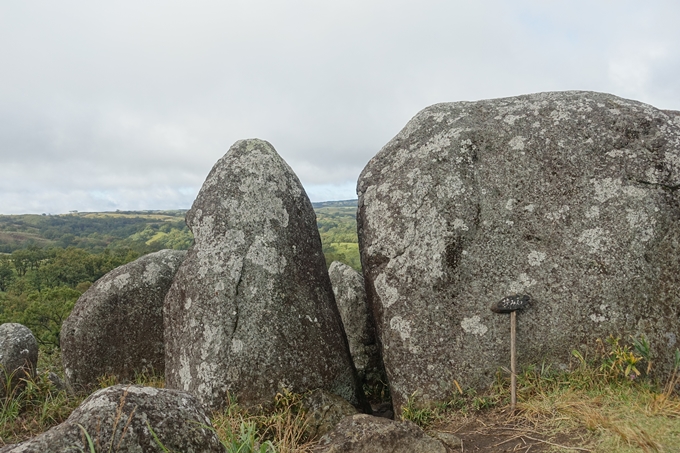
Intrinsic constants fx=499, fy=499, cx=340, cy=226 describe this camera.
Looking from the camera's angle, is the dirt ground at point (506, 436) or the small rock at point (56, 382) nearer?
the dirt ground at point (506, 436)

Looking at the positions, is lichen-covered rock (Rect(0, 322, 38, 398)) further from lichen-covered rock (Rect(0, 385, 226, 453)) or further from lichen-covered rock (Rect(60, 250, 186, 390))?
lichen-covered rock (Rect(0, 385, 226, 453))

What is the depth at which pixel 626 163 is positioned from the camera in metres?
6.66

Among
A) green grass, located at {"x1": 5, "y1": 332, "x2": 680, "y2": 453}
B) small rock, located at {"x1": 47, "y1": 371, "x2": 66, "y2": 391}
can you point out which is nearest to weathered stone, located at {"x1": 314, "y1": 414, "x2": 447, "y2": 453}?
green grass, located at {"x1": 5, "y1": 332, "x2": 680, "y2": 453}

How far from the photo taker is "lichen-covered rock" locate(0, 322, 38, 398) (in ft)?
26.3

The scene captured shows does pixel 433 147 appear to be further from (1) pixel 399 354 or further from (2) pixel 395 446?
(2) pixel 395 446

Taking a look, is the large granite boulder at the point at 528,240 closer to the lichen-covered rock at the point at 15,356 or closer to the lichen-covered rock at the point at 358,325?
the lichen-covered rock at the point at 358,325

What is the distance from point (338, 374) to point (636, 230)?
4.39 meters

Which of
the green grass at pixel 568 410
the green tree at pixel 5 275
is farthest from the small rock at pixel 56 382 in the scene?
the green tree at pixel 5 275

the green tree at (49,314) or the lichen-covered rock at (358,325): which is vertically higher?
the lichen-covered rock at (358,325)

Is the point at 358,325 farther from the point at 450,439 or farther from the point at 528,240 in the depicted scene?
the point at 450,439

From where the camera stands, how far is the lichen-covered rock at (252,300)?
6801 millimetres

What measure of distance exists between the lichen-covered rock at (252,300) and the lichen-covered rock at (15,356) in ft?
8.82

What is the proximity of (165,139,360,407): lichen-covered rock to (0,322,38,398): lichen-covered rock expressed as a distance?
2.69m

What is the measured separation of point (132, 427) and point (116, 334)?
6.70 m
